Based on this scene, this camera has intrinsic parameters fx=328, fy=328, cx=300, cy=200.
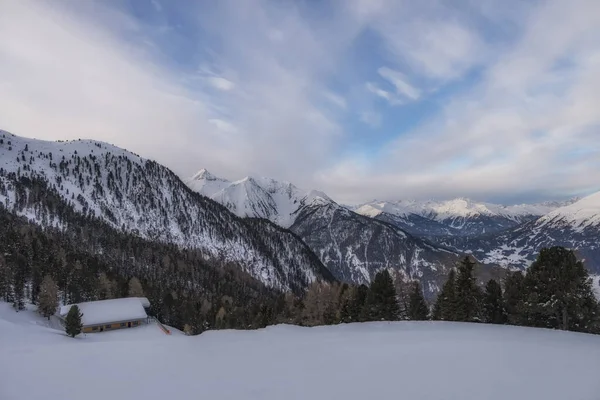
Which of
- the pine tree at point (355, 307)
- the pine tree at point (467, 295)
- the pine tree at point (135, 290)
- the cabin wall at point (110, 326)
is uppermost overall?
the pine tree at point (467, 295)

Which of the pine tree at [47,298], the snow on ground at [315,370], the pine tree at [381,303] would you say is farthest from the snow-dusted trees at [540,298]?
the pine tree at [47,298]

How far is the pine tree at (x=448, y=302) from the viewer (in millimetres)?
38688

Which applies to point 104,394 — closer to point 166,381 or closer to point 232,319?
point 166,381

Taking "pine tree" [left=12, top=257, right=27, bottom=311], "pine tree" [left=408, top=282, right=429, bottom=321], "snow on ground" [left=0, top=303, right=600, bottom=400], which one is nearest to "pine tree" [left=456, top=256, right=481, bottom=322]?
"pine tree" [left=408, top=282, right=429, bottom=321]

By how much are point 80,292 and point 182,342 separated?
82892 mm

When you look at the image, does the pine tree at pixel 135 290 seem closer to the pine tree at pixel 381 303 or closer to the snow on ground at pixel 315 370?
the pine tree at pixel 381 303

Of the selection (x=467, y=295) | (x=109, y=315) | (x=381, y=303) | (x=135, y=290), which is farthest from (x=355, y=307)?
(x=135, y=290)

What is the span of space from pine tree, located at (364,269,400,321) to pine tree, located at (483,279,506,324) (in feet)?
33.6

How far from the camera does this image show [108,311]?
7300 centimetres

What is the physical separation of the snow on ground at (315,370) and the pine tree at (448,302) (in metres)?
18.5

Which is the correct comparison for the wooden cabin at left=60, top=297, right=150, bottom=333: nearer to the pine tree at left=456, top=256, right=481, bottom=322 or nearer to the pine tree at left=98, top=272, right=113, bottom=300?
the pine tree at left=98, top=272, right=113, bottom=300

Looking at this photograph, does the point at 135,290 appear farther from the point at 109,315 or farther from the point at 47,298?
the point at 47,298

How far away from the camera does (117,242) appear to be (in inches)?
7062

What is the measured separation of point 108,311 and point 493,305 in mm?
74969
